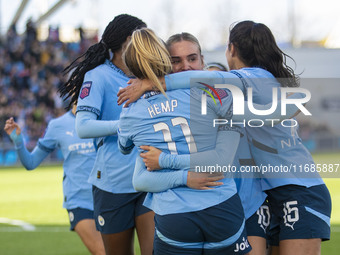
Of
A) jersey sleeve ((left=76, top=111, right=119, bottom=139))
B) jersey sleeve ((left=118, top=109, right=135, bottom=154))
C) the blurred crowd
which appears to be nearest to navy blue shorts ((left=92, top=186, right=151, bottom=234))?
jersey sleeve ((left=76, top=111, right=119, bottom=139))

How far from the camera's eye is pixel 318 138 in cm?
2247

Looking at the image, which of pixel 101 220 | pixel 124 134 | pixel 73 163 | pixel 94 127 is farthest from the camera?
pixel 73 163

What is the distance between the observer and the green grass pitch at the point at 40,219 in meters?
7.58

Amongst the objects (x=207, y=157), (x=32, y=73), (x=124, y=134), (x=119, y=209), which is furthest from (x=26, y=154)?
(x=32, y=73)

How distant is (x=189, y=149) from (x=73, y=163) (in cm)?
282

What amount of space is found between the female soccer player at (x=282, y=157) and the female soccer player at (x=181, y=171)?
0.46 m

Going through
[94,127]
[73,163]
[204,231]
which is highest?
[94,127]

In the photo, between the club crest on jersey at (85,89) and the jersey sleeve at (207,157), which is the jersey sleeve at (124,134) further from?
the club crest on jersey at (85,89)

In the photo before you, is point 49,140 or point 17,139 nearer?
point 17,139

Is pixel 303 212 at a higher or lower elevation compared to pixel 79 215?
higher

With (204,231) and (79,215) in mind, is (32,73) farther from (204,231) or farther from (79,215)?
(204,231)

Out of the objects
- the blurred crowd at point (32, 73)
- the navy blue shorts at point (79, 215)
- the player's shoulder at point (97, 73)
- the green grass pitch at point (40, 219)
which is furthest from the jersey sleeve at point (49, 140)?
the blurred crowd at point (32, 73)

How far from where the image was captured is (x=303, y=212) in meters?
3.30

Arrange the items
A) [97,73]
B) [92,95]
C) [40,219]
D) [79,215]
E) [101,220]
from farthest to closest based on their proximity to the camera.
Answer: [40,219] → [79,215] → [101,220] → [97,73] → [92,95]
